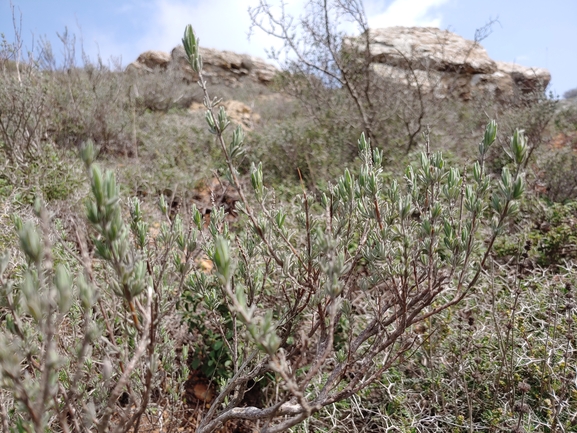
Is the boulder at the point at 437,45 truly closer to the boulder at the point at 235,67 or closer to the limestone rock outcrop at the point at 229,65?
the limestone rock outcrop at the point at 229,65

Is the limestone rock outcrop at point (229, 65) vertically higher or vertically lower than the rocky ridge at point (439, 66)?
higher

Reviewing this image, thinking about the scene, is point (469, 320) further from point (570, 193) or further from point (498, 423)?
point (570, 193)

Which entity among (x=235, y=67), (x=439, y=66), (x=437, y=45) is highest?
(x=235, y=67)

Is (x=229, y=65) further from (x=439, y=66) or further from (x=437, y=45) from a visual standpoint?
(x=439, y=66)

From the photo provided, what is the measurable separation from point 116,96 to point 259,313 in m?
5.76

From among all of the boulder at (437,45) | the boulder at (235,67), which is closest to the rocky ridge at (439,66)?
the boulder at (437,45)

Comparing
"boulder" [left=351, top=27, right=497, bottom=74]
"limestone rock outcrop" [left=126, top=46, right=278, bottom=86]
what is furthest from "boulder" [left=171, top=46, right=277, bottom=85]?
"boulder" [left=351, top=27, right=497, bottom=74]

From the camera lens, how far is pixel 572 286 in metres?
2.39

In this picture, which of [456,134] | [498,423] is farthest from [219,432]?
[456,134]

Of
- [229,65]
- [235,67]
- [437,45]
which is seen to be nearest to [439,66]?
[437,45]

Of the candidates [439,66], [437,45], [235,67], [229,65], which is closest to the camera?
[439,66]

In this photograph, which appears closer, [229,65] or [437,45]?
[437,45]

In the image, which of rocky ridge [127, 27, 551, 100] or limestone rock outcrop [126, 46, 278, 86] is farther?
limestone rock outcrop [126, 46, 278, 86]

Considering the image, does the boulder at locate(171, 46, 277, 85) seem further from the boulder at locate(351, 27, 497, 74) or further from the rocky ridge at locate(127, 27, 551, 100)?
the boulder at locate(351, 27, 497, 74)
